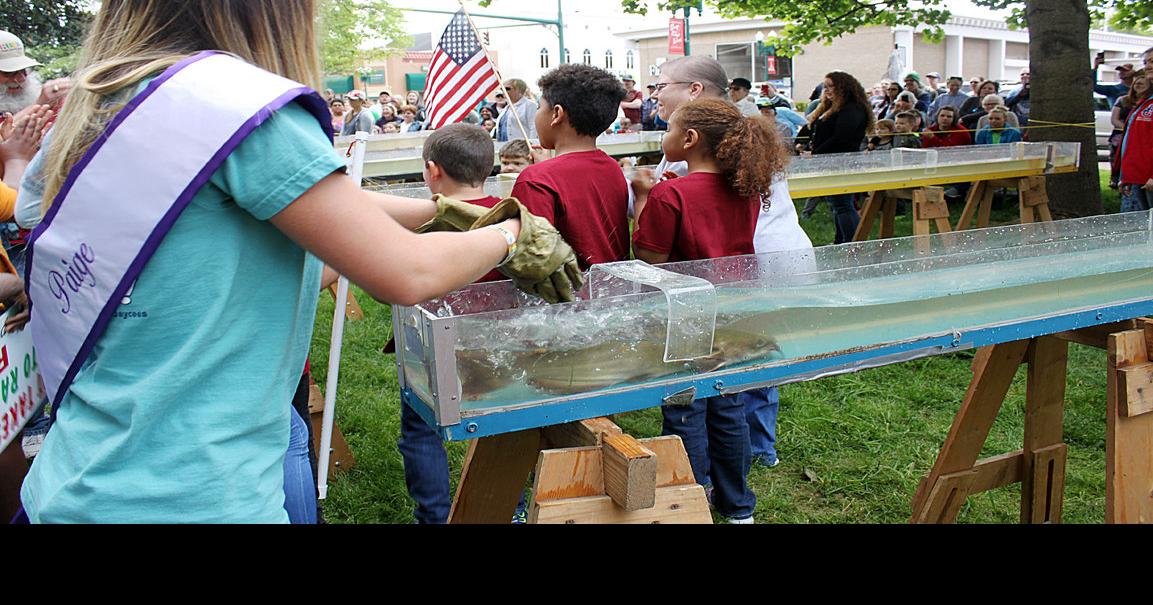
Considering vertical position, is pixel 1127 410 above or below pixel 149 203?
below

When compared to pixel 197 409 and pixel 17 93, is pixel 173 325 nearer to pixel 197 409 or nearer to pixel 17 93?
pixel 197 409

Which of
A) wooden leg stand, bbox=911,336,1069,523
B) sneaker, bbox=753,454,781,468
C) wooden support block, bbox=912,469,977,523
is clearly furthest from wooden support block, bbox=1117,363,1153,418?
sneaker, bbox=753,454,781,468

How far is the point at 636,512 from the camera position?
1797mm

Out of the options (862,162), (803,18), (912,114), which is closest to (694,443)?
(862,162)

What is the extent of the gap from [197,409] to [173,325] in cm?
11

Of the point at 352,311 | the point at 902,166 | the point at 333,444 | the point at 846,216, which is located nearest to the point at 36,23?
the point at 352,311

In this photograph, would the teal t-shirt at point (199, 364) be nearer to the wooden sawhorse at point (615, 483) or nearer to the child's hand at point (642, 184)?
the wooden sawhorse at point (615, 483)

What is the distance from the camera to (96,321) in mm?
1176

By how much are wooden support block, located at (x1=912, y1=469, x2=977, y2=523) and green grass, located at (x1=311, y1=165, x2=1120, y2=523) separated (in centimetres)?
51

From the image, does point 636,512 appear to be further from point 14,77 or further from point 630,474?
point 14,77

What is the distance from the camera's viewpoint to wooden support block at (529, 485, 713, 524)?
1772mm

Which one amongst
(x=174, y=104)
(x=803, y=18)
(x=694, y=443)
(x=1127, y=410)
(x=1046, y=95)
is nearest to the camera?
(x=174, y=104)

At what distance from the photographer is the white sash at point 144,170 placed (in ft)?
3.68

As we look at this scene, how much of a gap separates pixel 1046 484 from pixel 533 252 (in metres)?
2.52
